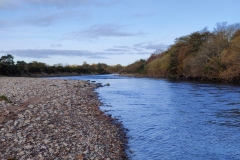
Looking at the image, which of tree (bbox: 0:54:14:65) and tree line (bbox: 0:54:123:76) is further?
tree (bbox: 0:54:14:65)

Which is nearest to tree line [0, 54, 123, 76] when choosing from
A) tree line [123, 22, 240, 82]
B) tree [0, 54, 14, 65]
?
tree [0, 54, 14, 65]

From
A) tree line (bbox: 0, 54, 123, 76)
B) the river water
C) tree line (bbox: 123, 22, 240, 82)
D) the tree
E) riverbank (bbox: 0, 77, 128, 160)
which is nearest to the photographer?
riverbank (bbox: 0, 77, 128, 160)

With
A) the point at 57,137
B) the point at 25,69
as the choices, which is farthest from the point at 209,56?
the point at 25,69

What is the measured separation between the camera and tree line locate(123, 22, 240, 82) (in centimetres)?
5646

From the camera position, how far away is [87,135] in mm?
12305

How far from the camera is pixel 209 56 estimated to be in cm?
6706

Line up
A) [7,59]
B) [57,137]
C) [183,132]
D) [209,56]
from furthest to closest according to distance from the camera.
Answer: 1. [7,59]
2. [209,56]
3. [183,132]
4. [57,137]

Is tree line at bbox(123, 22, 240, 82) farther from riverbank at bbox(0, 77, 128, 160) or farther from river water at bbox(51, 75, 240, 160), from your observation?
riverbank at bbox(0, 77, 128, 160)

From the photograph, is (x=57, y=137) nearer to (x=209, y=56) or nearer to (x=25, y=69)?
(x=209, y=56)

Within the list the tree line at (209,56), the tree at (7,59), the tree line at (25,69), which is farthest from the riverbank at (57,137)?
the tree at (7,59)

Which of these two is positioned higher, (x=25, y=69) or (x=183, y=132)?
(x=25, y=69)

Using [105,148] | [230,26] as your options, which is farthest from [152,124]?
[230,26]

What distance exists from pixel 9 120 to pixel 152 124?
27.6 ft


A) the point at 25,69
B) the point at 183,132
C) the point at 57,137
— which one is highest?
the point at 25,69
